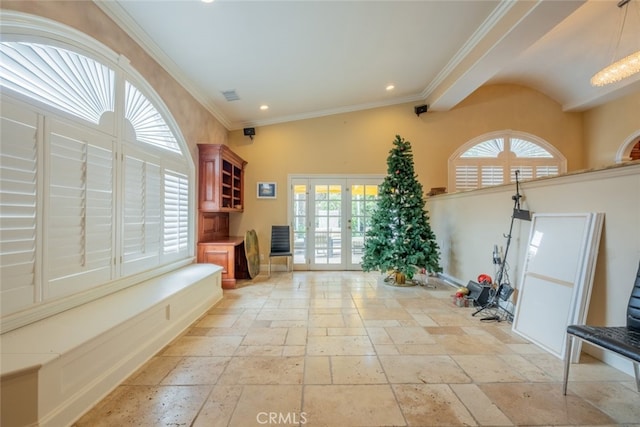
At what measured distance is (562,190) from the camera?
8.09 feet

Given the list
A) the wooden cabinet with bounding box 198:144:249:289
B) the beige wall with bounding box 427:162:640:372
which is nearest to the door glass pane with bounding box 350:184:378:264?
the beige wall with bounding box 427:162:640:372

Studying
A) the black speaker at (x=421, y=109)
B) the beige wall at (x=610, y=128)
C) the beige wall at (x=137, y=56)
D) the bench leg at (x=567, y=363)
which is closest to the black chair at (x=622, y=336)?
the bench leg at (x=567, y=363)

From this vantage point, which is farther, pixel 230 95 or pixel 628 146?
pixel 628 146

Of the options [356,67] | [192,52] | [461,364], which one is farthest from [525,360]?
[192,52]

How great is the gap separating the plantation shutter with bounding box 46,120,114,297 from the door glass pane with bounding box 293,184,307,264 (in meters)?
3.50

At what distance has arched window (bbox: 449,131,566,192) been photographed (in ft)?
18.5

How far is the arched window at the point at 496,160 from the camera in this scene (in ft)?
18.5

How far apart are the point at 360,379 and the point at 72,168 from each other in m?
2.68

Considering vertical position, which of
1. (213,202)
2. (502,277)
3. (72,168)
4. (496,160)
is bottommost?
(502,277)

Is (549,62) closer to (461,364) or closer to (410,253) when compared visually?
(410,253)

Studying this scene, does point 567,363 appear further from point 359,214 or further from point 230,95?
point 230,95

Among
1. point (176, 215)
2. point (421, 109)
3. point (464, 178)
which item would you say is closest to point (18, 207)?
point (176, 215)

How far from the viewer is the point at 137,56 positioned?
9.18 feet

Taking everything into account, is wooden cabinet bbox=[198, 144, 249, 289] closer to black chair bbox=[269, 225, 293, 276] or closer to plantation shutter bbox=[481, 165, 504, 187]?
black chair bbox=[269, 225, 293, 276]
